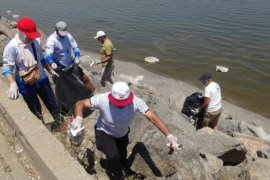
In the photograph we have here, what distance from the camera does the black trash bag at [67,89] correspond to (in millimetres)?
7375

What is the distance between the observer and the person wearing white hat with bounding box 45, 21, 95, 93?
7.19 meters

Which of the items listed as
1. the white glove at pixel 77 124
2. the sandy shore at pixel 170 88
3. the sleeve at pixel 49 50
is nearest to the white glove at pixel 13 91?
the white glove at pixel 77 124

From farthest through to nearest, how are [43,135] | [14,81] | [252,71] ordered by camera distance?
[252,71] < [14,81] < [43,135]

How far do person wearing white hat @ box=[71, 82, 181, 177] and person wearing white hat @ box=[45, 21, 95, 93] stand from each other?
220cm

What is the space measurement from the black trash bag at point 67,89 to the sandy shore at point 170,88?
4323 mm

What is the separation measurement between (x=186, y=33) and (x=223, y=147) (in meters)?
16.3

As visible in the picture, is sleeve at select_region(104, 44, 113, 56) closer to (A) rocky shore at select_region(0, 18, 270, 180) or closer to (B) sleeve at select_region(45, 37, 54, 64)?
(A) rocky shore at select_region(0, 18, 270, 180)

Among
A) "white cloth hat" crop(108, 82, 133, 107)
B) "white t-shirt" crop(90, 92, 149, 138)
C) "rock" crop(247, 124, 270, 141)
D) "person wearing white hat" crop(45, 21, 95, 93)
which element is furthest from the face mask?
"rock" crop(247, 124, 270, 141)

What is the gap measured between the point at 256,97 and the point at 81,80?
898cm

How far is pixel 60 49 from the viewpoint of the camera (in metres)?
7.40

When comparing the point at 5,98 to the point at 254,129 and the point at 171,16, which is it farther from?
the point at 171,16

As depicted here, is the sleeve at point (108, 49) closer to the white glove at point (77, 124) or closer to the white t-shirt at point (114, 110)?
the white t-shirt at point (114, 110)

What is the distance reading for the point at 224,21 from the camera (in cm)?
2472

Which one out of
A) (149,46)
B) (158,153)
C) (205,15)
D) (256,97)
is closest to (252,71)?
(256,97)
